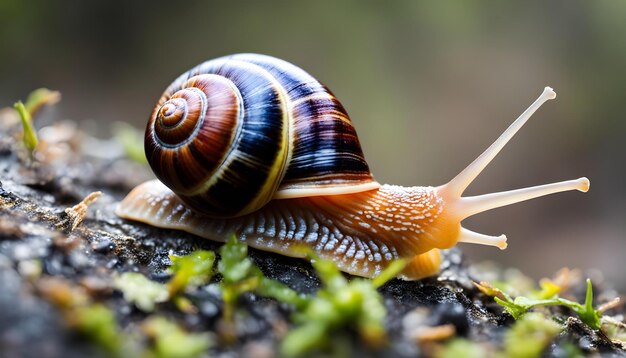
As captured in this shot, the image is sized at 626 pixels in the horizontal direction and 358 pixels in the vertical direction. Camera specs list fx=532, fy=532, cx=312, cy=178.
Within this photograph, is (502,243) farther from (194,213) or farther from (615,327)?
(194,213)

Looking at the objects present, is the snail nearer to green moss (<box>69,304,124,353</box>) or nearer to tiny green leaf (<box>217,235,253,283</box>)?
tiny green leaf (<box>217,235,253,283</box>)

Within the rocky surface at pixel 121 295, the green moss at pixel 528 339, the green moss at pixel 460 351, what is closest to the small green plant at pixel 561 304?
the rocky surface at pixel 121 295

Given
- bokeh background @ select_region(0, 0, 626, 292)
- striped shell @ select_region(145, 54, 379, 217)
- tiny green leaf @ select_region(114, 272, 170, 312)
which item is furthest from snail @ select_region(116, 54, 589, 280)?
bokeh background @ select_region(0, 0, 626, 292)

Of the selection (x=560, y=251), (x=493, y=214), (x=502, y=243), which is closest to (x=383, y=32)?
(x=493, y=214)

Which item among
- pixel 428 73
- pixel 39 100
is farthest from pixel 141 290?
pixel 428 73

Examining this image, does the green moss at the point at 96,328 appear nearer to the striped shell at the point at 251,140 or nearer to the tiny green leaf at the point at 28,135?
the striped shell at the point at 251,140

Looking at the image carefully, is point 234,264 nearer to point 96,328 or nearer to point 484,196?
point 96,328

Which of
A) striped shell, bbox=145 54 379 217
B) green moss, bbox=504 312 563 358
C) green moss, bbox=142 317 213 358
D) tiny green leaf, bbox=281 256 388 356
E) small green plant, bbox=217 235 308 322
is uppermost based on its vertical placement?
striped shell, bbox=145 54 379 217

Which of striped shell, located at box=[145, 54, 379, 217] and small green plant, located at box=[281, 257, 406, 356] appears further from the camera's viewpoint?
striped shell, located at box=[145, 54, 379, 217]

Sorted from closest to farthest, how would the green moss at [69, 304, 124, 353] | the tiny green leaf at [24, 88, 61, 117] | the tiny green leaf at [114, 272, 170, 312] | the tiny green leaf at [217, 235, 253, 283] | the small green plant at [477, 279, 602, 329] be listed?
the green moss at [69, 304, 124, 353], the tiny green leaf at [114, 272, 170, 312], the tiny green leaf at [217, 235, 253, 283], the small green plant at [477, 279, 602, 329], the tiny green leaf at [24, 88, 61, 117]
